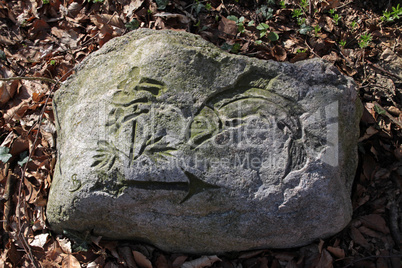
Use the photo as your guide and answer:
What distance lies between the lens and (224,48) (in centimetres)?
320

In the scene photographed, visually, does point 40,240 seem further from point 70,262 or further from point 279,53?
point 279,53

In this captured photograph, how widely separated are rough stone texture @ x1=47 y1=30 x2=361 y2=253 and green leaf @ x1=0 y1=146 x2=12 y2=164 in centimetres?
87

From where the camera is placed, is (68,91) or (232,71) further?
(68,91)

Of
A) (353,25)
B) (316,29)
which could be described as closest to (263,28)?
(316,29)

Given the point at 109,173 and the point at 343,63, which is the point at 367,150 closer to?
the point at 343,63

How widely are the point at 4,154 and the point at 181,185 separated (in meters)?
1.80

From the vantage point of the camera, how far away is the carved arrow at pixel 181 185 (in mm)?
2059

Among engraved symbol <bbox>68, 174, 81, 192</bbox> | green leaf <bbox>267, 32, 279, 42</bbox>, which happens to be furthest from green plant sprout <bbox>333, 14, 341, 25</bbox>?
engraved symbol <bbox>68, 174, 81, 192</bbox>

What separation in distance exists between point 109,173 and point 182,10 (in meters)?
2.04

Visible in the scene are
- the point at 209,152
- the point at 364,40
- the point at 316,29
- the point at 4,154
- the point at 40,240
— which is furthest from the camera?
the point at 316,29

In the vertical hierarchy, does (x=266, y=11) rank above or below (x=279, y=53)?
above


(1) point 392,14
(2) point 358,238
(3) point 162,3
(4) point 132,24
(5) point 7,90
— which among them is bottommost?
(2) point 358,238

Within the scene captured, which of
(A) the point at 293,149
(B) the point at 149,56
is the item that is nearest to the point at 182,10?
(B) the point at 149,56

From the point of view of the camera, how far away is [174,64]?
2.19 meters
